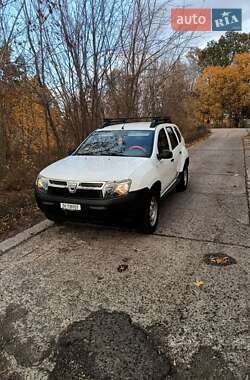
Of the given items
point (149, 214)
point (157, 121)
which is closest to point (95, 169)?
point (149, 214)

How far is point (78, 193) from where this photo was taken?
4.36 m

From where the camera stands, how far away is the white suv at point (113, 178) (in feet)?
13.9

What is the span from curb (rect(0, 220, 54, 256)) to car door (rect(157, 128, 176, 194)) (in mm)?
2058

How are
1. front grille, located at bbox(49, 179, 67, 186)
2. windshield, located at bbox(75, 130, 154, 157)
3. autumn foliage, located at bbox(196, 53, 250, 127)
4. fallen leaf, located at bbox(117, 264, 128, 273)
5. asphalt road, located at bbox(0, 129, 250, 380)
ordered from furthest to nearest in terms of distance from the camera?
autumn foliage, located at bbox(196, 53, 250, 127) → windshield, located at bbox(75, 130, 154, 157) → front grille, located at bbox(49, 179, 67, 186) → fallen leaf, located at bbox(117, 264, 128, 273) → asphalt road, located at bbox(0, 129, 250, 380)

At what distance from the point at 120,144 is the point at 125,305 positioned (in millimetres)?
3157

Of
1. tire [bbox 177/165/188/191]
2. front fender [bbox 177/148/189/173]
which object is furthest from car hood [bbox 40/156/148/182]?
tire [bbox 177/165/188/191]

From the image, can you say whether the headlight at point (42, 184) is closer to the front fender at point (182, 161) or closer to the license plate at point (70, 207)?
the license plate at point (70, 207)

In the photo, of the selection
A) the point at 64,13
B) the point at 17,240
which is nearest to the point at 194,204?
the point at 17,240

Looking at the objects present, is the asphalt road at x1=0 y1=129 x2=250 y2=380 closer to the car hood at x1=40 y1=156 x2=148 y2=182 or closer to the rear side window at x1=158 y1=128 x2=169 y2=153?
the car hood at x1=40 y1=156 x2=148 y2=182

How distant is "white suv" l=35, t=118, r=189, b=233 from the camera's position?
4.25 metres

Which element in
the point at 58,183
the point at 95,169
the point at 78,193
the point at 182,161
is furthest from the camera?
the point at 182,161

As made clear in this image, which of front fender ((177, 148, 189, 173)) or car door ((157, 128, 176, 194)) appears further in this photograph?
front fender ((177, 148, 189, 173))

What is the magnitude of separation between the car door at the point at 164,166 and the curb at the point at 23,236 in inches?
81.0

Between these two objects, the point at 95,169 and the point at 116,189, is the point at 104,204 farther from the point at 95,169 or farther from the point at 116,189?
the point at 95,169
